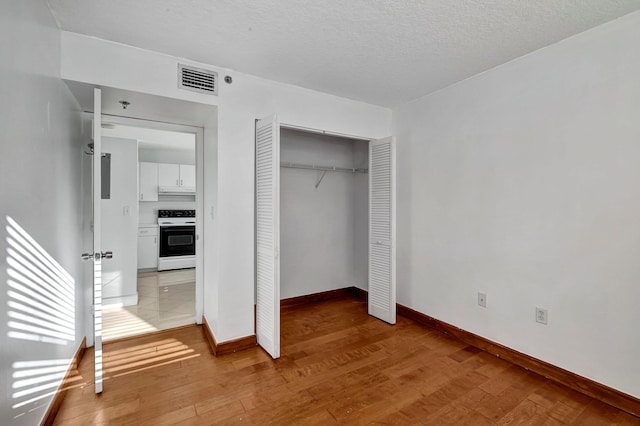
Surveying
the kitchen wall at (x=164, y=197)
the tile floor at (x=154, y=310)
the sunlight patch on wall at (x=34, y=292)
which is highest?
the kitchen wall at (x=164, y=197)

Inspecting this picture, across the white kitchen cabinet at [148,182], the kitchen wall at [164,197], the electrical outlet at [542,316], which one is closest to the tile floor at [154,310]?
the kitchen wall at [164,197]

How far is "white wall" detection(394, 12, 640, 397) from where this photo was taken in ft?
6.28

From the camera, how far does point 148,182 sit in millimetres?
5367

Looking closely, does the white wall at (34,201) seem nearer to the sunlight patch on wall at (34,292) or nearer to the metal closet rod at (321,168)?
the sunlight patch on wall at (34,292)

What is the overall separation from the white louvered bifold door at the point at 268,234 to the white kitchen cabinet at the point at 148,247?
138 inches

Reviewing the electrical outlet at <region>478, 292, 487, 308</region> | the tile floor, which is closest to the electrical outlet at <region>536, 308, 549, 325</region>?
the electrical outlet at <region>478, 292, 487, 308</region>

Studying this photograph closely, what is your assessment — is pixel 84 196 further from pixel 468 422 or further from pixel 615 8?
pixel 615 8

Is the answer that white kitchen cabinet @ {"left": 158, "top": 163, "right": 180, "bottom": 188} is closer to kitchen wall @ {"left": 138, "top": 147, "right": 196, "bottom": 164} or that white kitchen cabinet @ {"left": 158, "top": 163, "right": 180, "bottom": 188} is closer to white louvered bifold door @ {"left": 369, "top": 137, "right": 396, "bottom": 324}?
kitchen wall @ {"left": 138, "top": 147, "right": 196, "bottom": 164}

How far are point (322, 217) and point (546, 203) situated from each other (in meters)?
2.48

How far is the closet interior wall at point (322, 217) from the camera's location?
12.5 feet

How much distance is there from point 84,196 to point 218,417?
2222mm

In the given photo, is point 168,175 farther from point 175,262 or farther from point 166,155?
point 175,262

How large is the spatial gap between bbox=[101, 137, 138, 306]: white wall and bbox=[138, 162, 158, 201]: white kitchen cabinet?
1.75m

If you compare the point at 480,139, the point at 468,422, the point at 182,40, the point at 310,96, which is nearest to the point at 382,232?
the point at 480,139
